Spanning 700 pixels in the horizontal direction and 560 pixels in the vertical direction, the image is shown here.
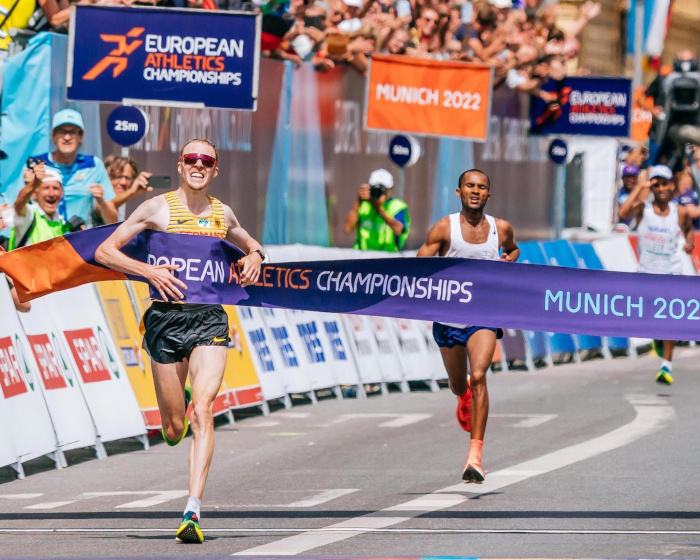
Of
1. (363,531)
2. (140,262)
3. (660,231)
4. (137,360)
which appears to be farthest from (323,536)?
(660,231)

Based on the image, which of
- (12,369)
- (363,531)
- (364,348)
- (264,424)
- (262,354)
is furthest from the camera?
(364,348)

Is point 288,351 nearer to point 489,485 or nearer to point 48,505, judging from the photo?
point 489,485

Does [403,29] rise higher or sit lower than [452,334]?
higher

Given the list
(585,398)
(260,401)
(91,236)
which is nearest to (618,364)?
(585,398)

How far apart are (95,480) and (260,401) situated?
387cm

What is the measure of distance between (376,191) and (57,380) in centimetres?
654

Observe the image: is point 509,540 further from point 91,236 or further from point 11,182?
point 11,182

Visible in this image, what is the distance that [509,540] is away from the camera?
29.3 ft

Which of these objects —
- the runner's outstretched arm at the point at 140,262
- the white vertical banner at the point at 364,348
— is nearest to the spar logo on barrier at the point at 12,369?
the runner's outstretched arm at the point at 140,262

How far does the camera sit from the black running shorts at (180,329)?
9.40 metres

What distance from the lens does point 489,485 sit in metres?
11.2

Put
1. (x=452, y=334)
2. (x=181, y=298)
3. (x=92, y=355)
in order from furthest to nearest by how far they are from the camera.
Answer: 1. (x=92, y=355)
2. (x=452, y=334)
3. (x=181, y=298)

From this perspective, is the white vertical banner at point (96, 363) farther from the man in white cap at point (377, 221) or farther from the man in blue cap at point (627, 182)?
the man in blue cap at point (627, 182)

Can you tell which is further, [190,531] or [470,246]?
[470,246]
